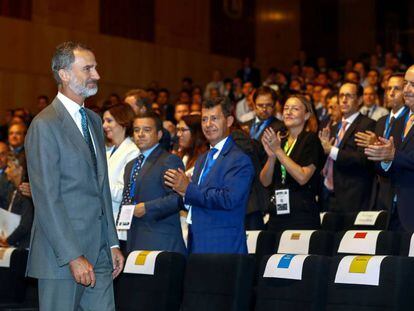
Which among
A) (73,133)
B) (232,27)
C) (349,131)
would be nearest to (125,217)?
(73,133)

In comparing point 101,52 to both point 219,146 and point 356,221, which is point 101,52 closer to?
point 356,221

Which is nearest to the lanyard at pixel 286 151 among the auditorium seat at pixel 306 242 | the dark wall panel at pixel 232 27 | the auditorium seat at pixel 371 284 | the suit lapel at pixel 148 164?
the auditorium seat at pixel 306 242

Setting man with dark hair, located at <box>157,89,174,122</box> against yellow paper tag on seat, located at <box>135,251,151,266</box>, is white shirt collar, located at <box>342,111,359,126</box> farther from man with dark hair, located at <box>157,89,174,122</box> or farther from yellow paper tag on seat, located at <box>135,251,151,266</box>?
man with dark hair, located at <box>157,89,174,122</box>

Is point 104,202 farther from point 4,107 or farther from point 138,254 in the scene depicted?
point 4,107

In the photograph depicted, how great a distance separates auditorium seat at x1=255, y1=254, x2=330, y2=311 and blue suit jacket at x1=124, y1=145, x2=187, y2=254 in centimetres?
105

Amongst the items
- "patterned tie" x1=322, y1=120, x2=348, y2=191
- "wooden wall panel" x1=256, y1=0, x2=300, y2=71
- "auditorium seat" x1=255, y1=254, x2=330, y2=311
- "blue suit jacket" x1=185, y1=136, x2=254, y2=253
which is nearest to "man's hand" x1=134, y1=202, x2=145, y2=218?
"blue suit jacket" x1=185, y1=136, x2=254, y2=253

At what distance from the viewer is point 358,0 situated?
61.3 ft

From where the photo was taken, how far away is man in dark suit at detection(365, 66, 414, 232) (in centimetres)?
424

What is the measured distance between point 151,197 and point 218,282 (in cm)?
115

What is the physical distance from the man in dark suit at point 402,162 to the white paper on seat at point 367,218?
1.67 ft

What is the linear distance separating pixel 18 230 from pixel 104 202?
10.5ft

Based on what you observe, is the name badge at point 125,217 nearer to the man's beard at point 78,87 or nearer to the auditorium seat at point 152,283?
the auditorium seat at point 152,283

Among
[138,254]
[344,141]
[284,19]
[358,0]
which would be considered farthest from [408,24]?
[138,254]

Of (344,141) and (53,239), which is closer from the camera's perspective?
(53,239)
